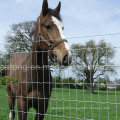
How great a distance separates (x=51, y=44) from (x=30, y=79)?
0.85 m

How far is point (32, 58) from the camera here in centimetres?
389

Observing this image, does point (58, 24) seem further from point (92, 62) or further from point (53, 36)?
point (92, 62)

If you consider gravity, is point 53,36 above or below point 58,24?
below

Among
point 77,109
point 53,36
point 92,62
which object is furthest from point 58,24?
point 77,109

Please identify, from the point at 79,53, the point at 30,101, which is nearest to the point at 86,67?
the point at 79,53

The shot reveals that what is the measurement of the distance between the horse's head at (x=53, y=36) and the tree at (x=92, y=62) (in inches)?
7.1

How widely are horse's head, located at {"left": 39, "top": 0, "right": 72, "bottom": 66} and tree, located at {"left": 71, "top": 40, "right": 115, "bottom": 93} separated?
18 centimetres

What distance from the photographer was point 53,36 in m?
3.33

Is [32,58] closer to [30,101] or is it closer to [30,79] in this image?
[30,79]

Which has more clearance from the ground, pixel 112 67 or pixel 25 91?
pixel 112 67

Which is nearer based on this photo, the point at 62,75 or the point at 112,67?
the point at 112,67

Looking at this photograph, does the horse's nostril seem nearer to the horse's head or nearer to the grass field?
the horse's head

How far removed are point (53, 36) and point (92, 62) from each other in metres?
0.74

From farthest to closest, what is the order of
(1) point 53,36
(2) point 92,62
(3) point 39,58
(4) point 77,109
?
(4) point 77,109
(3) point 39,58
(1) point 53,36
(2) point 92,62
